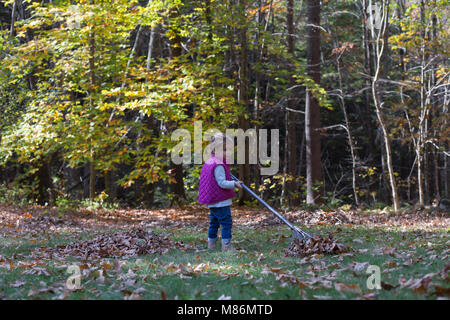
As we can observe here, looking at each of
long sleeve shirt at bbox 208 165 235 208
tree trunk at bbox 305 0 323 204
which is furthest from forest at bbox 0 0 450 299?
long sleeve shirt at bbox 208 165 235 208

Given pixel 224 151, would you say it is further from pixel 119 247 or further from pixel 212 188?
pixel 119 247

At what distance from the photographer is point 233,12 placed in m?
16.1

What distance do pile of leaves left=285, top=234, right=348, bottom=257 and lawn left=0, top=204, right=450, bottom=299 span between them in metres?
0.16

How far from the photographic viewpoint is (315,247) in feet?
22.0

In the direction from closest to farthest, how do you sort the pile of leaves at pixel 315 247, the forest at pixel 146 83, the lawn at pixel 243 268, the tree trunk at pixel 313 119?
the lawn at pixel 243 268
the pile of leaves at pixel 315 247
the forest at pixel 146 83
the tree trunk at pixel 313 119

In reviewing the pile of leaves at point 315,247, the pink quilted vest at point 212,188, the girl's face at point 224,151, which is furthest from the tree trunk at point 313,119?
the pile of leaves at point 315,247

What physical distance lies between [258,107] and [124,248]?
12.5m

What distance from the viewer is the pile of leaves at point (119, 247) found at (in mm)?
7259

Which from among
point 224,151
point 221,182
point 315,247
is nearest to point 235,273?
point 315,247

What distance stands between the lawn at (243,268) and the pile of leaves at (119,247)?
21cm

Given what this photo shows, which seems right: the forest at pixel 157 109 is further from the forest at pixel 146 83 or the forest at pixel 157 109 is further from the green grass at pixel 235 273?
the green grass at pixel 235 273

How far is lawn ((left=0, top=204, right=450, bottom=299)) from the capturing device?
4543 millimetres

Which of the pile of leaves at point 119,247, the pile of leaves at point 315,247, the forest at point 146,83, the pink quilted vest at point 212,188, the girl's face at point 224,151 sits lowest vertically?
the pile of leaves at point 119,247

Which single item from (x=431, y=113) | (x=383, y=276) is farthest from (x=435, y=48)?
(x=383, y=276)
